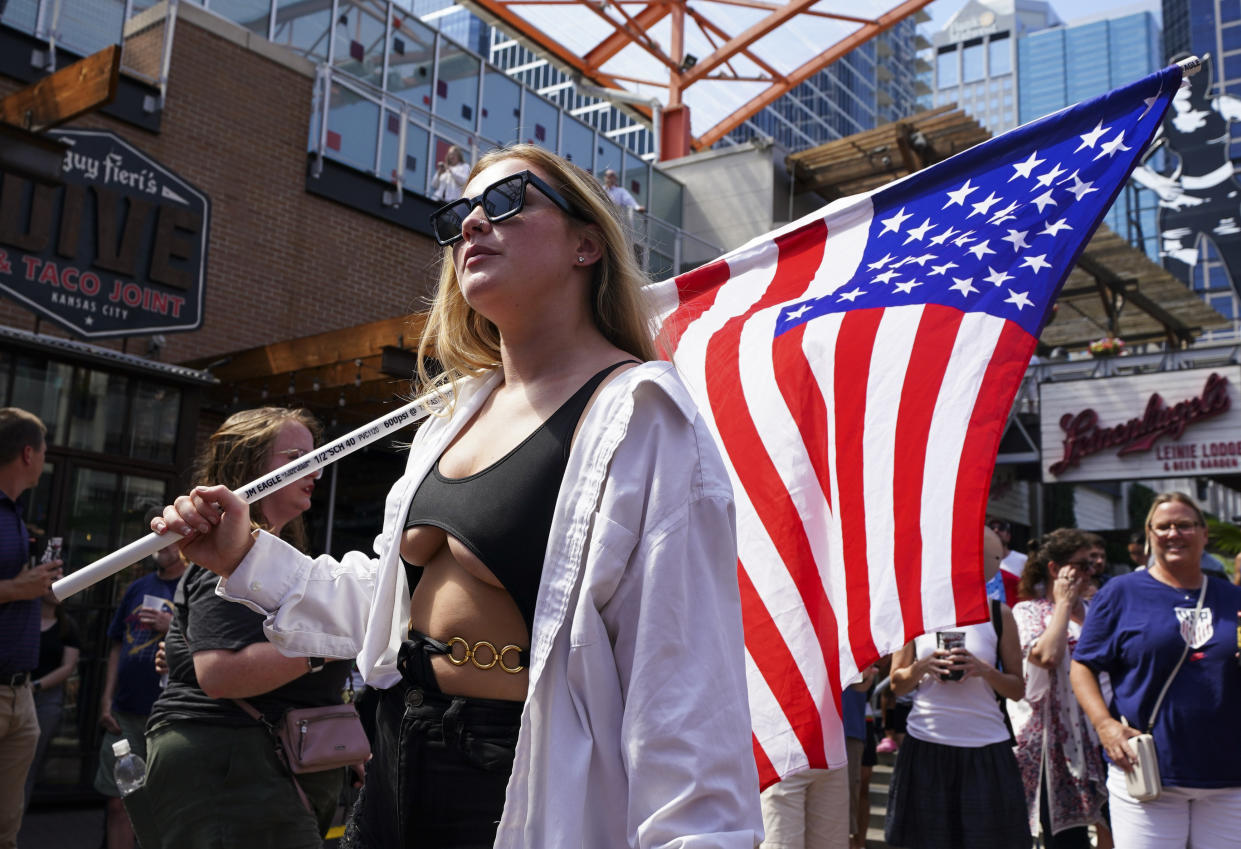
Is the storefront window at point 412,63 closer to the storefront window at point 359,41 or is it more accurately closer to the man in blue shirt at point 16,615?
the storefront window at point 359,41

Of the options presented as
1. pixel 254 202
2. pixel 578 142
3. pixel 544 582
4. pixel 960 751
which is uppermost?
pixel 578 142

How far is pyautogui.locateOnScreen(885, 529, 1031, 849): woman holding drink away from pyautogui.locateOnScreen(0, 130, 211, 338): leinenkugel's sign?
336 inches

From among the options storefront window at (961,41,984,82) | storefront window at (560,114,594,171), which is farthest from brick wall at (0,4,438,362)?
storefront window at (961,41,984,82)

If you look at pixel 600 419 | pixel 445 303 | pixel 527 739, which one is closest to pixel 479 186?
pixel 445 303

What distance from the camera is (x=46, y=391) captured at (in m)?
9.76

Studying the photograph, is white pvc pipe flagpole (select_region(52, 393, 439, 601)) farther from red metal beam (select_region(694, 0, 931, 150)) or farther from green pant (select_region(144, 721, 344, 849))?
red metal beam (select_region(694, 0, 931, 150))

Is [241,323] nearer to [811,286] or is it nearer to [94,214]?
[94,214]

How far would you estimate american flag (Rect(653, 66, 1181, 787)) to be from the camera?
118 inches

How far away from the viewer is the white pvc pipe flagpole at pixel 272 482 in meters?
2.11

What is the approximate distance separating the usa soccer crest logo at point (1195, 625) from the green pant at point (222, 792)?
12.1 feet

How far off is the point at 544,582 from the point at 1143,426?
2050 cm

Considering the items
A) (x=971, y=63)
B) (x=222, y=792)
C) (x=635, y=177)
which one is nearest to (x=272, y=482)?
(x=222, y=792)

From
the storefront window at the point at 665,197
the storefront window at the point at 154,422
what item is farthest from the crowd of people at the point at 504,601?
the storefront window at the point at 665,197

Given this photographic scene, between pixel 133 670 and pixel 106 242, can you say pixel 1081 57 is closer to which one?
pixel 106 242
